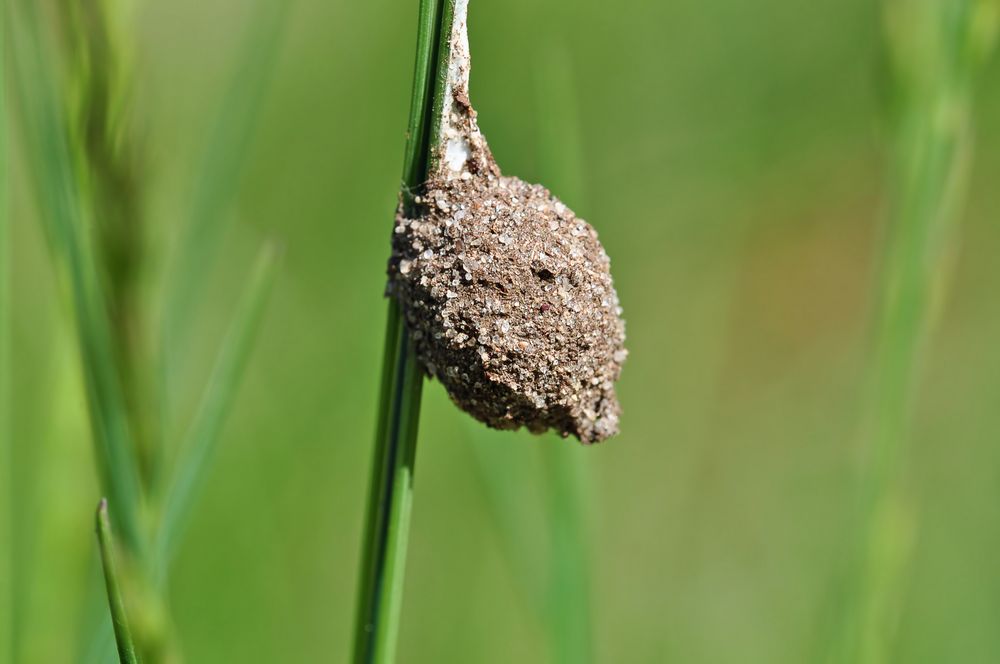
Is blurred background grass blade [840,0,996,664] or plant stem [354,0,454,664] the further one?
blurred background grass blade [840,0,996,664]

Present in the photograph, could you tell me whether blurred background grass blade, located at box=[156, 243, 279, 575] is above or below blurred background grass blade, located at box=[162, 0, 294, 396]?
below

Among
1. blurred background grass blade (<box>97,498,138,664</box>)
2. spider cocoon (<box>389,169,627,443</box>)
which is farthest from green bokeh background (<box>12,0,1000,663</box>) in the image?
blurred background grass blade (<box>97,498,138,664</box>)

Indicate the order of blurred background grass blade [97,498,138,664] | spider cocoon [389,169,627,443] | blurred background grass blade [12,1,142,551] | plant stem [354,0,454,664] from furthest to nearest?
1. blurred background grass blade [12,1,142,551]
2. spider cocoon [389,169,627,443]
3. plant stem [354,0,454,664]
4. blurred background grass blade [97,498,138,664]

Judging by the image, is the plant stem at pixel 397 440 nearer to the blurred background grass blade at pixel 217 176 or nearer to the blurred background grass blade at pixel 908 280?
the blurred background grass blade at pixel 217 176

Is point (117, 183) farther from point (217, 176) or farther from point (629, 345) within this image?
point (629, 345)

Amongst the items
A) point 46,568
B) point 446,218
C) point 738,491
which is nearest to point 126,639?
point 446,218

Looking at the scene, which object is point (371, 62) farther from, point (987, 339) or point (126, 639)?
point (126, 639)

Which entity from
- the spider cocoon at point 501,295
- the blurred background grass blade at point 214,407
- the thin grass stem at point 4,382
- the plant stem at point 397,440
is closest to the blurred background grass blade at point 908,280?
the spider cocoon at point 501,295

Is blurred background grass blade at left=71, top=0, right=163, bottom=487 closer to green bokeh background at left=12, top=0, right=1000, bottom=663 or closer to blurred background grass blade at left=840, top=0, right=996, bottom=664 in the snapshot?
green bokeh background at left=12, top=0, right=1000, bottom=663
